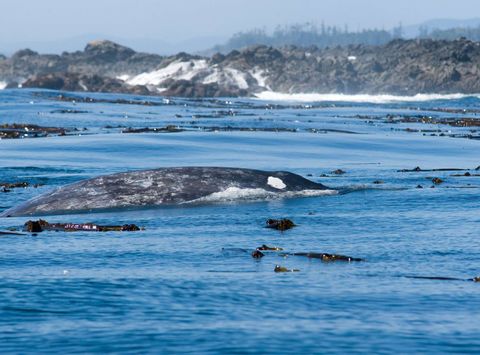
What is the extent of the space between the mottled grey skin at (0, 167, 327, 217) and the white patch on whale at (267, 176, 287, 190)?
0.05 meters

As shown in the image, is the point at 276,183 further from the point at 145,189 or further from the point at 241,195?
the point at 145,189

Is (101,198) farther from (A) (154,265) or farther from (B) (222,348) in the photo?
(B) (222,348)

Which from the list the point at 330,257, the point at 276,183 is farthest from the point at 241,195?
the point at 330,257

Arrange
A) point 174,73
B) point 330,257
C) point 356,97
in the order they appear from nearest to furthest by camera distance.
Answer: point 330,257 → point 356,97 → point 174,73

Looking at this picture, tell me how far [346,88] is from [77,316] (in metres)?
122

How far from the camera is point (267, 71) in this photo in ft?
449

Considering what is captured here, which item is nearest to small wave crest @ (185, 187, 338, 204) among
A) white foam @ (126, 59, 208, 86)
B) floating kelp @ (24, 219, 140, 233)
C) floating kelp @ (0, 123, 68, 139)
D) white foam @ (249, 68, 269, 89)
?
floating kelp @ (24, 219, 140, 233)

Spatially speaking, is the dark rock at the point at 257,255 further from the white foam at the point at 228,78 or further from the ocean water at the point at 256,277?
the white foam at the point at 228,78

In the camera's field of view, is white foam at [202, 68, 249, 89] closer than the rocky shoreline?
No

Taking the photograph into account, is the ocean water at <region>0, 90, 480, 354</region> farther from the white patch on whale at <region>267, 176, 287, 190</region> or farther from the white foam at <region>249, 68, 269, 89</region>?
the white foam at <region>249, 68, 269, 89</region>

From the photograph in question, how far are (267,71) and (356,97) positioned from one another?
71.7 feet

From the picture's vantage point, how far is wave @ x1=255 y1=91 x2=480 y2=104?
106 m

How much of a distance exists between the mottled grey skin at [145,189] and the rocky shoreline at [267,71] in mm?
91312

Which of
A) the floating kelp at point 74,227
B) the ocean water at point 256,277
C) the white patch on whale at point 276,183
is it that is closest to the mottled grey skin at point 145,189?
the white patch on whale at point 276,183
